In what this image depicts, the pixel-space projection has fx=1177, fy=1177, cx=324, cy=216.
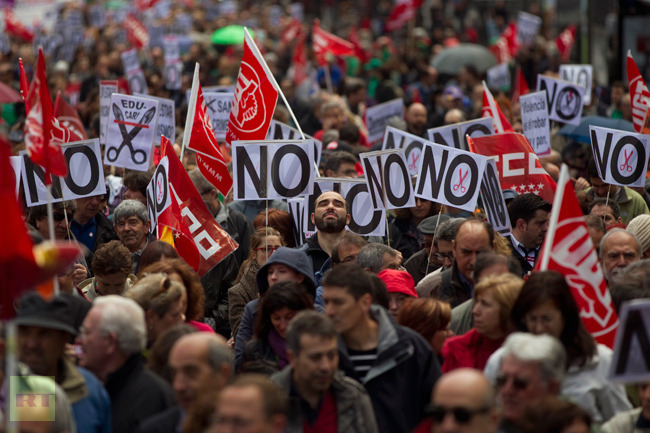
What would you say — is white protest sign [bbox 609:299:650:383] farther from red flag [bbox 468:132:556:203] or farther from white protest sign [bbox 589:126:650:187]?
white protest sign [bbox 589:126:650:187]

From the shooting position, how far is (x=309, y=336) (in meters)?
5.32

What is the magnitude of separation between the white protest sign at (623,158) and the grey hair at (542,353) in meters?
5.09

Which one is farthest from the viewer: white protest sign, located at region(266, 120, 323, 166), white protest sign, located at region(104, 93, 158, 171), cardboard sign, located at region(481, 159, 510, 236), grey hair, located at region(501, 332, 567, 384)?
white protest sign, located at region(266, 120, 323, 166)

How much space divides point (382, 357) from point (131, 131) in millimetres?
6304

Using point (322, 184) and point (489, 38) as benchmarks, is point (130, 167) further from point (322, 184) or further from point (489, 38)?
point (489, 38)

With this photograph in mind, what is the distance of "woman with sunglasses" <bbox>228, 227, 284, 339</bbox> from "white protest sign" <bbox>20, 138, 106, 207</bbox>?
1798 millimetres

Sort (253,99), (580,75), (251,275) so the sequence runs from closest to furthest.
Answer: (251,275) < (253,99) < (580,75)

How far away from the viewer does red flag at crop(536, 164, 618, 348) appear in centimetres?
638

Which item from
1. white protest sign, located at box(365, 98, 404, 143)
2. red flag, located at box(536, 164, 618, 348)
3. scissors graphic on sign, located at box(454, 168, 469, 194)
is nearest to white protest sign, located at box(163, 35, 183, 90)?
white protest sign, located at box(365, 98, 404, 143)

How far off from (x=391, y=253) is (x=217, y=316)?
177cm

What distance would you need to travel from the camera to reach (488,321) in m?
5.98

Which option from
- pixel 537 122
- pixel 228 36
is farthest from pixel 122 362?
pixel 228 36

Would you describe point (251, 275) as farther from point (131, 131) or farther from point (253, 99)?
point (131, 131)

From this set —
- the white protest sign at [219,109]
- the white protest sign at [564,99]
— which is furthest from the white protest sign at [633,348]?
the white protest sign at [564,99]
